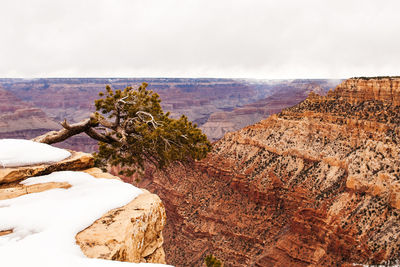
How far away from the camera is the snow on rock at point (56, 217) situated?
468 cm

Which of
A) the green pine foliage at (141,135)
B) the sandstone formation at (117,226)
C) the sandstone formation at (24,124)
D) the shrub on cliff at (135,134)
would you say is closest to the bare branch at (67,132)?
the shrub on cliff at (135,134)

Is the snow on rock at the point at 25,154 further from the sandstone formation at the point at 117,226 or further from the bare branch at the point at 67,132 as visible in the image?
the bare branch at the point at 67,132

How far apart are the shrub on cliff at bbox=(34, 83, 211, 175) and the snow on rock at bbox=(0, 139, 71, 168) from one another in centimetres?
318

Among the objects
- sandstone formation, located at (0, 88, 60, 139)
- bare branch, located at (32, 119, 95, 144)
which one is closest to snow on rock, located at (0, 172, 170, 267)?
bare branch, located at (32, 119, 95, 144)

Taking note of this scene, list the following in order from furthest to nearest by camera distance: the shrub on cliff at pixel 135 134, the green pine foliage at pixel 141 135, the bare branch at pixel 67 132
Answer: the green pine foliage at pixel 141 135
the shrub on cliff at pixel 135 134
the bare branch at pixel 67 132

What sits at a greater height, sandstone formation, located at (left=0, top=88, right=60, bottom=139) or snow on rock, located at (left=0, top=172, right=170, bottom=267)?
snow on rock, located at (left=0, top=172, right=170, bottom=267)

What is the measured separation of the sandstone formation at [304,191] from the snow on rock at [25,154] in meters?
22.6

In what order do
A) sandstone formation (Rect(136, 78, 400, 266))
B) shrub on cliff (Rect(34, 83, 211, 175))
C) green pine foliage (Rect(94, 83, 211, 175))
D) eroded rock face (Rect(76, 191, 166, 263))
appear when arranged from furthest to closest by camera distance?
1. sandstone formation (Rect(136, 78, 400, 266))
2. green pine foliage (Rect(94, 83, 211, 175))
3. shrub on cliff (Rect(34, 83, 211, 175))
4. eroded rock face (Rect(76, 191, 166, 263))

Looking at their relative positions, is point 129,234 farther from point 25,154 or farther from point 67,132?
point 67,132

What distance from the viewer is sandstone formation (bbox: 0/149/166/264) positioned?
5691 mm

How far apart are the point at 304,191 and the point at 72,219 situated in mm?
35732

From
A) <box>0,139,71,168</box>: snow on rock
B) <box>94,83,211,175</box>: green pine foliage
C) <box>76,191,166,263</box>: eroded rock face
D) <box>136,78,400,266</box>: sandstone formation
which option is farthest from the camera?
<box>136,78,400,266</box>: sandstone formation

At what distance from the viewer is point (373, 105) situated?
39812 mm

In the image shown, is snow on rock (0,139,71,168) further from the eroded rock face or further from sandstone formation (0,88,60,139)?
sandstone formation (0,88,60,139)
